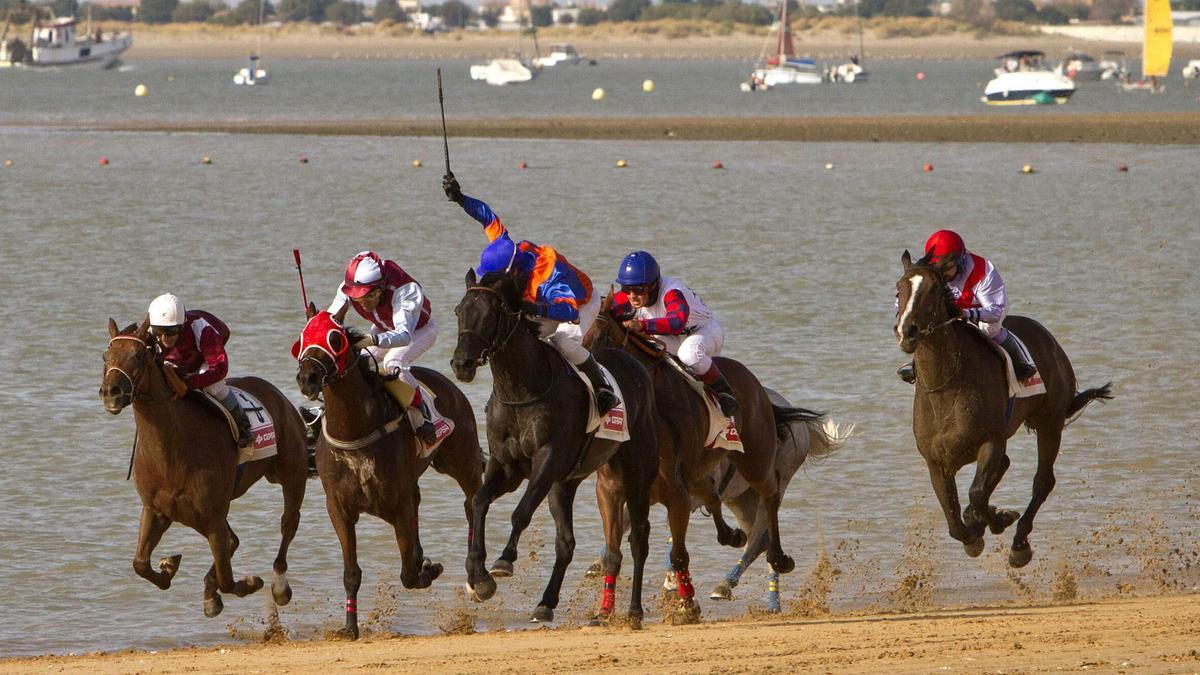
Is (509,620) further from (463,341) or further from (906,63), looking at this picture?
(906,63)

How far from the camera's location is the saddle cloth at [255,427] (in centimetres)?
1159

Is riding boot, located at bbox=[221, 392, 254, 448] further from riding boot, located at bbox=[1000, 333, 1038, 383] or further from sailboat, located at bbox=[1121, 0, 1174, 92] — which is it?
sailboat, located at bbox=[1121, 0, 1174, 92]

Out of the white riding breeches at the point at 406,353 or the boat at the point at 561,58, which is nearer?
the white riding breeches at the point at 406,353

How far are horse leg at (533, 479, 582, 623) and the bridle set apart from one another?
107 cm

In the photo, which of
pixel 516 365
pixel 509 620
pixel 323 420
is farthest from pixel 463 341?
pixel 509 620

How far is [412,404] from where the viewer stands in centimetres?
1136

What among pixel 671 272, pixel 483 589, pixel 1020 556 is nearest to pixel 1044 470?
pixel 1020 556

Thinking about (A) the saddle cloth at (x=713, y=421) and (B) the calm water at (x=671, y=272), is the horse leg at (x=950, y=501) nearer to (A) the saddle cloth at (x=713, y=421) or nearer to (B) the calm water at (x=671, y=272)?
(B) the calm water at (x=671, y=272)

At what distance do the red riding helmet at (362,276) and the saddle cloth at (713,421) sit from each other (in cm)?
197

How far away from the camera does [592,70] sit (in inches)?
6885

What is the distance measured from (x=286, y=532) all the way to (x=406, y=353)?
5.54ft

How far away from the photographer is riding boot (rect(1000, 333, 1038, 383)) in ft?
42.1

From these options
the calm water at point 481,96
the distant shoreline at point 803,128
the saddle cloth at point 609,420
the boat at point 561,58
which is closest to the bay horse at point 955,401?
the saddle cloth at point 609,420

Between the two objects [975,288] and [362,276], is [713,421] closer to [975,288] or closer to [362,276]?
[975,288]
